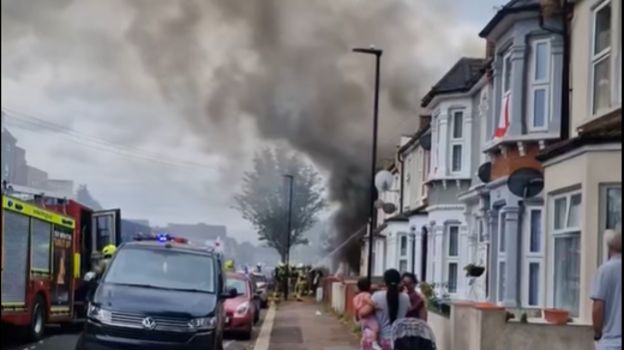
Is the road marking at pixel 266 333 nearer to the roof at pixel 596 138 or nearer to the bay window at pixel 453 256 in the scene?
the bay window at pixel 453 256

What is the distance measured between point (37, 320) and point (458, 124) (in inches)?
513

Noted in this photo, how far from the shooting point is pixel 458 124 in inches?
1067

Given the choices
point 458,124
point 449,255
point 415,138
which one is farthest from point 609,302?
point 415,138

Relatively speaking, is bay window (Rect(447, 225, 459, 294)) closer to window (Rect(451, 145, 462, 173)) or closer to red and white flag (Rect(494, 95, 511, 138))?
window (Rect(451, 145, 462, 173))

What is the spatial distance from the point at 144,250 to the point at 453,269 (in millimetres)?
14276

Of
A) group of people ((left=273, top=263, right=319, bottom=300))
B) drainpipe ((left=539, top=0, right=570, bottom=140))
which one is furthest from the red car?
group of people ((left=273, top=263, right=319, bottom=300))

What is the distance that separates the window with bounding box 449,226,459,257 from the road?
21.0 ft

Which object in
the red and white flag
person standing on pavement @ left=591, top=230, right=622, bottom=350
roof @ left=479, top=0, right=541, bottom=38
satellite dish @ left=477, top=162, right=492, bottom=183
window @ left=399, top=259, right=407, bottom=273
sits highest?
roof @ left=479, top=0, right=541, bottom=38

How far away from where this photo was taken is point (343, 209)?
60156mm

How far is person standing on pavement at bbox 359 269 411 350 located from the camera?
10.8 meters

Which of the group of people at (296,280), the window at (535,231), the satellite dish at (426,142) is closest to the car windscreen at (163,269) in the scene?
the window at (535,231)

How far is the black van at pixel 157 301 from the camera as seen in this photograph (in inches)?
498

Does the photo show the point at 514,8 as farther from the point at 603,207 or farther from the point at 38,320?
the point at 38,320

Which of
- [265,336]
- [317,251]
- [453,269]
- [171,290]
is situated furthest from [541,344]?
[317,251]
